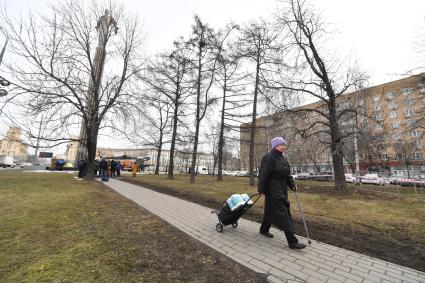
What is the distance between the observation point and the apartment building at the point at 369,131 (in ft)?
45.8

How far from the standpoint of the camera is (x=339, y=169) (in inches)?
508

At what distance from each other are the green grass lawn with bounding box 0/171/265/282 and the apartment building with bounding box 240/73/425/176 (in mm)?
10898

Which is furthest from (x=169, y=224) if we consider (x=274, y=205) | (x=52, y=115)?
(x=52, y=115)

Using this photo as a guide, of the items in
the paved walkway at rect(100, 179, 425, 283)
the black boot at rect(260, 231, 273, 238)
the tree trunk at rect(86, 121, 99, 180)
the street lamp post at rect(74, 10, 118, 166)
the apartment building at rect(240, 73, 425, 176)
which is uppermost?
the street lamp post at rect(74, 10, 118, 166)

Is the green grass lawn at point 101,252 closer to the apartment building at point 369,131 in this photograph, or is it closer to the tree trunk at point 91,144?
the tree trunk at point 91,144

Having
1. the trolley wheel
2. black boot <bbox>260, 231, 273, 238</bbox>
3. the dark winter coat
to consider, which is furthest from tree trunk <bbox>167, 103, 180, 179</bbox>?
the dark winter coat

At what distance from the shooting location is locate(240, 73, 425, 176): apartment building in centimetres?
1397

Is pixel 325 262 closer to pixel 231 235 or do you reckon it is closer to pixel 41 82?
pixel 231 235

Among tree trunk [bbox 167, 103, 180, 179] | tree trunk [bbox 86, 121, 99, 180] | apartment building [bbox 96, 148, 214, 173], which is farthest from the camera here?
apartment building [bbox 96, 148, 214, 173]

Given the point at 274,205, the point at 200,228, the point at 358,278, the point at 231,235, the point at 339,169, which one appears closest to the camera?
the point at 358,278

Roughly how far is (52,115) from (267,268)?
48.7 feet

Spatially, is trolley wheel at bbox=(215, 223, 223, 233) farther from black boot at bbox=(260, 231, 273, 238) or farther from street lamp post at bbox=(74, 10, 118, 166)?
street lamp post at bbox=(74, 10, 118, 166)

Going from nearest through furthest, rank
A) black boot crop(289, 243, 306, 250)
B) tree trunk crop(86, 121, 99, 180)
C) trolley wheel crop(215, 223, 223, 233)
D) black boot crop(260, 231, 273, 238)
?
black boot crop(289, 243, 306, 250), black boot crop(260, 231, 273, 238), trolley wheel crop(215, 223, 223, 233), tree trunk crop(86, 121, 99, 180)

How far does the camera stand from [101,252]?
3.55 meters
